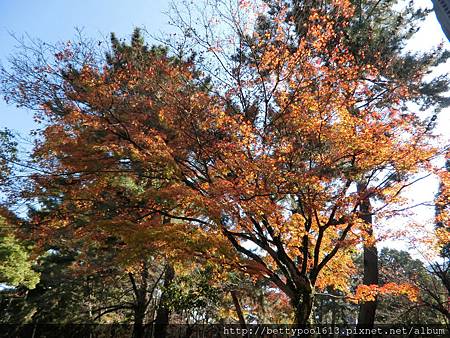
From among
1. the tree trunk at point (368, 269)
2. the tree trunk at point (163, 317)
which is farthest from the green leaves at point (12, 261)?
the tree trunk at point (368, 269)

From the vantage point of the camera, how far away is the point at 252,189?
766 centimetres

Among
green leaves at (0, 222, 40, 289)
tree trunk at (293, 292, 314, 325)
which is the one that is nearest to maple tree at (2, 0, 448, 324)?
tree trunk at (293, 292, 314, 325)

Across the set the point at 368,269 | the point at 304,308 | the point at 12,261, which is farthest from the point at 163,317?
the point at 12,261

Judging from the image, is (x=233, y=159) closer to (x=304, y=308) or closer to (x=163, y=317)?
(x=304, y=308)

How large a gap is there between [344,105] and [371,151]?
1612 mm

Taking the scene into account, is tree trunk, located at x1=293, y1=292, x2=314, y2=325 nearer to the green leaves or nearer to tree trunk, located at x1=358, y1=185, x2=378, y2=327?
tree trunk, located at x1=358, y1=185, x2=378, y2=327

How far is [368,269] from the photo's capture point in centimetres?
1167

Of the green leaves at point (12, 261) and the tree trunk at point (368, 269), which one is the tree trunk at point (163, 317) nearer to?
the tree trunk at point (368, 269)

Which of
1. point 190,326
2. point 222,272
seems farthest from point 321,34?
point 190,326

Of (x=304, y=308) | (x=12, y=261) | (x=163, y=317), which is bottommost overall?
(x=163, y=317)

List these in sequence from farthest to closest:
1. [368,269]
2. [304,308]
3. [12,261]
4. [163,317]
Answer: [12,261] → [163,317] → [368,269] → [304,308]

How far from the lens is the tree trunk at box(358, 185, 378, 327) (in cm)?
974

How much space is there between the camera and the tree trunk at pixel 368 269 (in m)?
9.74

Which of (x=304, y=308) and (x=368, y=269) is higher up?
(x=368, y=269)
